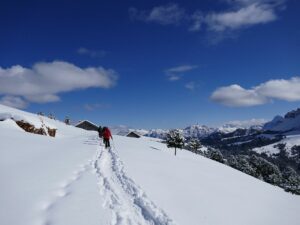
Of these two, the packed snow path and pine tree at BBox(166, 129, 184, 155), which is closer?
the packed snow path

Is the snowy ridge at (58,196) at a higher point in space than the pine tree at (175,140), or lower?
lower

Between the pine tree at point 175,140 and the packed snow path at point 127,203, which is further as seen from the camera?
the pine tree at point 175,140

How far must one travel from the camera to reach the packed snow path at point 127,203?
30.5 ft

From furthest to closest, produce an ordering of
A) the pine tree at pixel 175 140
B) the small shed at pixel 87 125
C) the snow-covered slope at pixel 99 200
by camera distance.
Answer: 1. the small shed at pixel 87 125
2. the pine tree at pixel 175 140
3. the snow-covered slope at pixel 99 200

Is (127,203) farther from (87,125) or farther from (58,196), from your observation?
(87,125)

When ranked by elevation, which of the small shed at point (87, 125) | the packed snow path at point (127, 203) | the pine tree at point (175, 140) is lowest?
the packed snow path at point (127, 203)

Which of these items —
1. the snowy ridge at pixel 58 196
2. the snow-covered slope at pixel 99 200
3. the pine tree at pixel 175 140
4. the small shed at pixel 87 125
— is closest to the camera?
the snowy ridge at pixel 58 196

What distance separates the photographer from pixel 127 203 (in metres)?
10.9

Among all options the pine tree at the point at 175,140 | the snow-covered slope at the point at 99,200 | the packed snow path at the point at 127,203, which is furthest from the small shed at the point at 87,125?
the packed snow path at the point at 127,203

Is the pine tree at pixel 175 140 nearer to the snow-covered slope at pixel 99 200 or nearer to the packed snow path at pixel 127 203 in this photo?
the snow-covered slope at pixel 99 200

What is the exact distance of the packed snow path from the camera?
9305 millimetres

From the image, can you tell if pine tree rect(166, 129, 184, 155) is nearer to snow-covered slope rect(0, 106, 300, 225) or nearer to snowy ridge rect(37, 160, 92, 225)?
snow-covered slope rect(0, 106, 300, 225)

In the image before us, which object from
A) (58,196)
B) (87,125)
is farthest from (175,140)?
(87,125)

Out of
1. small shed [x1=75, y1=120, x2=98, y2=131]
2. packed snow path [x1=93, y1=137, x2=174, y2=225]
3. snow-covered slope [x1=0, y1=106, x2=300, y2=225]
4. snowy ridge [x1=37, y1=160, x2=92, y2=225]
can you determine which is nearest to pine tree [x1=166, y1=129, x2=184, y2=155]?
snow-covered slope [x1=0, y1=106, x2=300, y2=225]
